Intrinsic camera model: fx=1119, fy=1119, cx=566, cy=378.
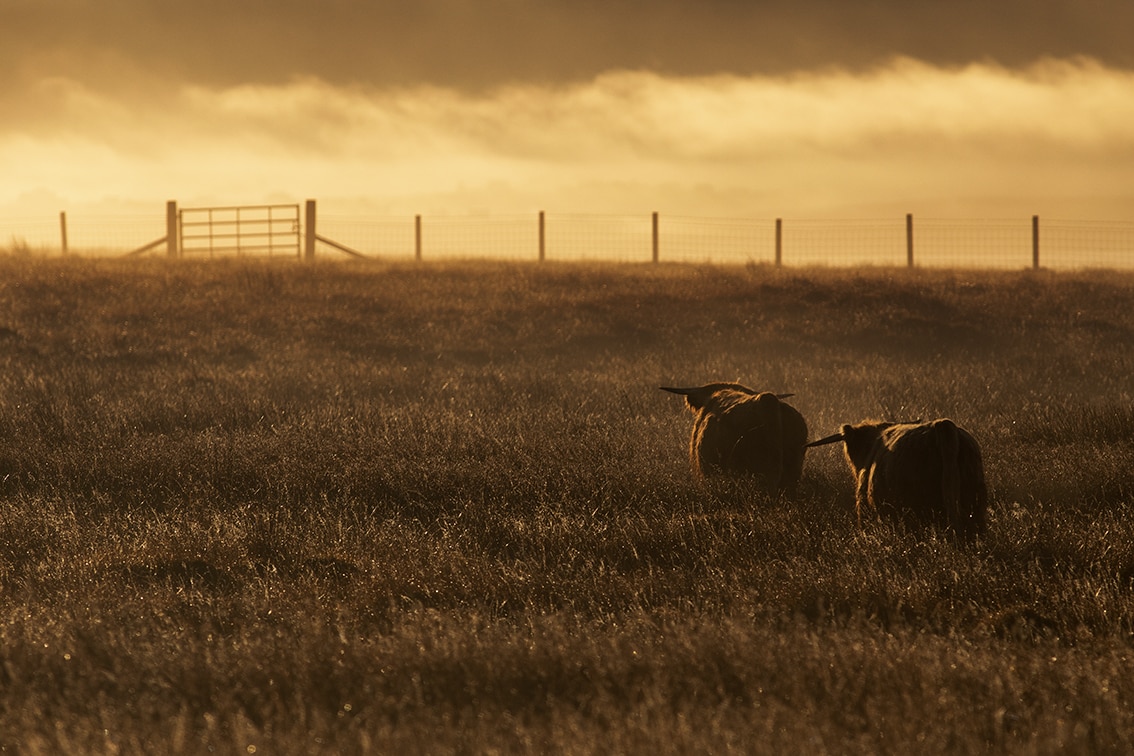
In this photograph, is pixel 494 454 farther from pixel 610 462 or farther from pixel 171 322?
pixel 171 322

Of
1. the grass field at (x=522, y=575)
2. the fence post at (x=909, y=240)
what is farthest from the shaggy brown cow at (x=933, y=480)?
the fence post at (x=909, y=240)

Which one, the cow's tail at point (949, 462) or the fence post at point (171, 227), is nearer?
the cow's tail at point (949, 462)

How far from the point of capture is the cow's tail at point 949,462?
5418 mm

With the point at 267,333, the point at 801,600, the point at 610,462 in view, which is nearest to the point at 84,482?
the point at 610,462

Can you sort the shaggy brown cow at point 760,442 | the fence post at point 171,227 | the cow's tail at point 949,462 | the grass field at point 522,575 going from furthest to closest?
the fence post at point 171,227
the shaggy brown cow at point 760,442
the cow's tail at point 949,462
the grass field at point 522,575

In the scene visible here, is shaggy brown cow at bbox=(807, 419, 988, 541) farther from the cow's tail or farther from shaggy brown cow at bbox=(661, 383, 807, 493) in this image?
shaggy brown cow at bbox=(661, 383, 807, 493)

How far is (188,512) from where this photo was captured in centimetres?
690

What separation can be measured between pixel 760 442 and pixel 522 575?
227 centimetres

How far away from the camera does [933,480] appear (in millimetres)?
5574

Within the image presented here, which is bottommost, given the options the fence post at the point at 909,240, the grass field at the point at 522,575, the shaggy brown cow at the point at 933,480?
the grass field at the point at 522,575

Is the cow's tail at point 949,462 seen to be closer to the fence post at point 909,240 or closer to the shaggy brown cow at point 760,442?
the shaggy brown cow at point 760,442

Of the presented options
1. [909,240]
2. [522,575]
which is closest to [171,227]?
[909,240]

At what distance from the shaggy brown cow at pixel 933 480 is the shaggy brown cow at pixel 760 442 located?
109 cm

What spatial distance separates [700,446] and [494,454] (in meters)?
1.90
